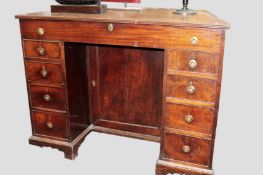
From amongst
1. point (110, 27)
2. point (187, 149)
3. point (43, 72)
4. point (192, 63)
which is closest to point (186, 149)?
point (187, 149)

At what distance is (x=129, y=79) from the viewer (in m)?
2.82

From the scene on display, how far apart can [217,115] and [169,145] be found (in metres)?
Answer: 0.45

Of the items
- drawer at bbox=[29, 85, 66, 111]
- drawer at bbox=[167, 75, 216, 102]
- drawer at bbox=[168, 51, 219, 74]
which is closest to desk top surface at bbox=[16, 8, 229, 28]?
drawer at bbox=[168, 51, 219, 74]

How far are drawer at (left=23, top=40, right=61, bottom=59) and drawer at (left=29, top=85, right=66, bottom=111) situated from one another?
0.91ft

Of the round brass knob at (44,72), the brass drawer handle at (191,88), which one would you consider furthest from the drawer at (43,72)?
the brass drawer handle at (191,88)

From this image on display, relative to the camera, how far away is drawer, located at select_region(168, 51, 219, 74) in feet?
6.76

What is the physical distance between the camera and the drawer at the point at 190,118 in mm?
2195

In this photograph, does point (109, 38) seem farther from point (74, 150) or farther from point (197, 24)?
point (74, 150)

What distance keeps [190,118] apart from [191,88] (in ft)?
0.77

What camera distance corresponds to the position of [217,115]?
2.17 m

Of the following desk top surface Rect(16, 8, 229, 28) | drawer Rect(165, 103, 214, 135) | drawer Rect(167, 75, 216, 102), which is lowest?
drawer Rect(165, 103, 214, 135)

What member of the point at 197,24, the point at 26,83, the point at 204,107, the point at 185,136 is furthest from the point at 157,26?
the point at 26,83

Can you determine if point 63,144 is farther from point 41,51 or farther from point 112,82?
point 41,51

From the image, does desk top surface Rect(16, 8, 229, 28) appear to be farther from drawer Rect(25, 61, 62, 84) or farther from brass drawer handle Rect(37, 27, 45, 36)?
drawer Rect(25, 61, 62, 84)
